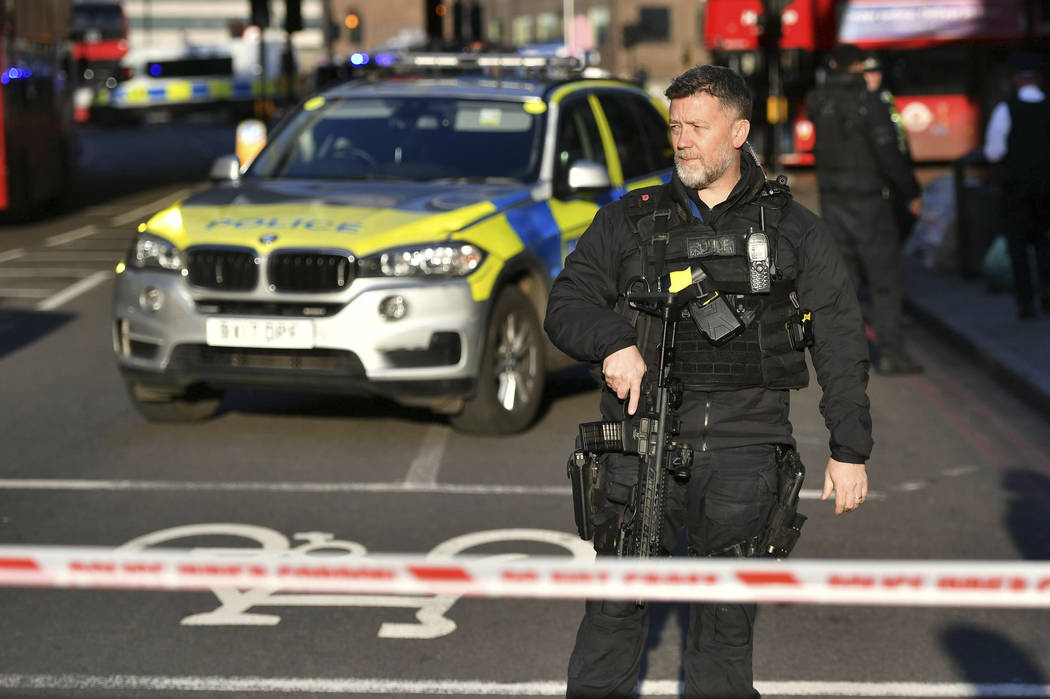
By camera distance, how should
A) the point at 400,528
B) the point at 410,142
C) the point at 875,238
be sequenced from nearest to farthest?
the point at 400,528 < the point at 410,142 < the point at 875,238

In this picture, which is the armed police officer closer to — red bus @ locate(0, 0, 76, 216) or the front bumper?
the front bumper

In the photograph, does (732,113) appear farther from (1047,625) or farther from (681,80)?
(1047,625)

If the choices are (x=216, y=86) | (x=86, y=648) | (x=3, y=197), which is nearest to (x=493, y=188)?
(x=86, y=648)

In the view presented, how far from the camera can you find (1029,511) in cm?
736

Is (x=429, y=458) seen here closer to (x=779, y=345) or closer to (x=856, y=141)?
(x=856, y=141)

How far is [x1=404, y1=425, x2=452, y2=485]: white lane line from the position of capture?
26.2 ft

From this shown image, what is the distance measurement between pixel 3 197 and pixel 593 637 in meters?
18.1

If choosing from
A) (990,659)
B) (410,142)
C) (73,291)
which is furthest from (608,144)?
(73,291)

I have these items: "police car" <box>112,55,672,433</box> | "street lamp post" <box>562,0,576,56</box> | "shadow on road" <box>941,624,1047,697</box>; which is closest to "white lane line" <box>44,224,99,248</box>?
"police car" <box>112,55,672,433</box>

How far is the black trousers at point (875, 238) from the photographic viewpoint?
1055 centimetres

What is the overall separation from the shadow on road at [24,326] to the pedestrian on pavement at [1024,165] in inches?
272

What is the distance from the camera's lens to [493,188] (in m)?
9.12

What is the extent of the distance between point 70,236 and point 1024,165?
13.4m

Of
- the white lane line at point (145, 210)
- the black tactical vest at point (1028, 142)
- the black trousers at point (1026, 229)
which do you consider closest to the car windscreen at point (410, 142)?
the black tactical vest at point (1028, 142)
